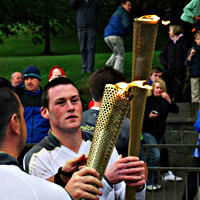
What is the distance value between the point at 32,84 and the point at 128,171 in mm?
4271

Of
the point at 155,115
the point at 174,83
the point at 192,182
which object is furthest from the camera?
the point at 174,83

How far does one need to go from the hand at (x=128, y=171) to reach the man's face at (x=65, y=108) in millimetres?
584

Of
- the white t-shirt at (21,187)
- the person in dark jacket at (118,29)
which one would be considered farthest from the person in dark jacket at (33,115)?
the person in dark jacket at (118,29)

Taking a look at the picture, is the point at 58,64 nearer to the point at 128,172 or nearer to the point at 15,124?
the point at 128,172

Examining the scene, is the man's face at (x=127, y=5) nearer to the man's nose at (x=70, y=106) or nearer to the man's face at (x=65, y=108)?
the man's face at (x=65, y=108)

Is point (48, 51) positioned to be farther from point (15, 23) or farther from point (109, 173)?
point (109, 173)

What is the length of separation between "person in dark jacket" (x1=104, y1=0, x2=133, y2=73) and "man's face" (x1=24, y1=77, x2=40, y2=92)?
425 cm

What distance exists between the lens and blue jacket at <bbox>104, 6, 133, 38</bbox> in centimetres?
1036

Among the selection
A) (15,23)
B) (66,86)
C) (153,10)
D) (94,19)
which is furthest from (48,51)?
(66,86)

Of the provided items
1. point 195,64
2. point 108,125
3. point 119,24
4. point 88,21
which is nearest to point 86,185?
point 108,125

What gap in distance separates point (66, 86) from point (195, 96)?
23.5ft

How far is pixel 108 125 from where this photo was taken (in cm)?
192

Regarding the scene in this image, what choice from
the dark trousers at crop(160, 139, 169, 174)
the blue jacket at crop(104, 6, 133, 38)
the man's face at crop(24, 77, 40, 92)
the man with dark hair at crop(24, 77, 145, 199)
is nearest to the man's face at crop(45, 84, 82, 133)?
the man with dark hair at crop(24, 77, 145, 199)

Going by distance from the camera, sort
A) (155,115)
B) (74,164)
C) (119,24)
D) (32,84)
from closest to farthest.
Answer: (74,164), (32,84), (155,115), (119,24)
